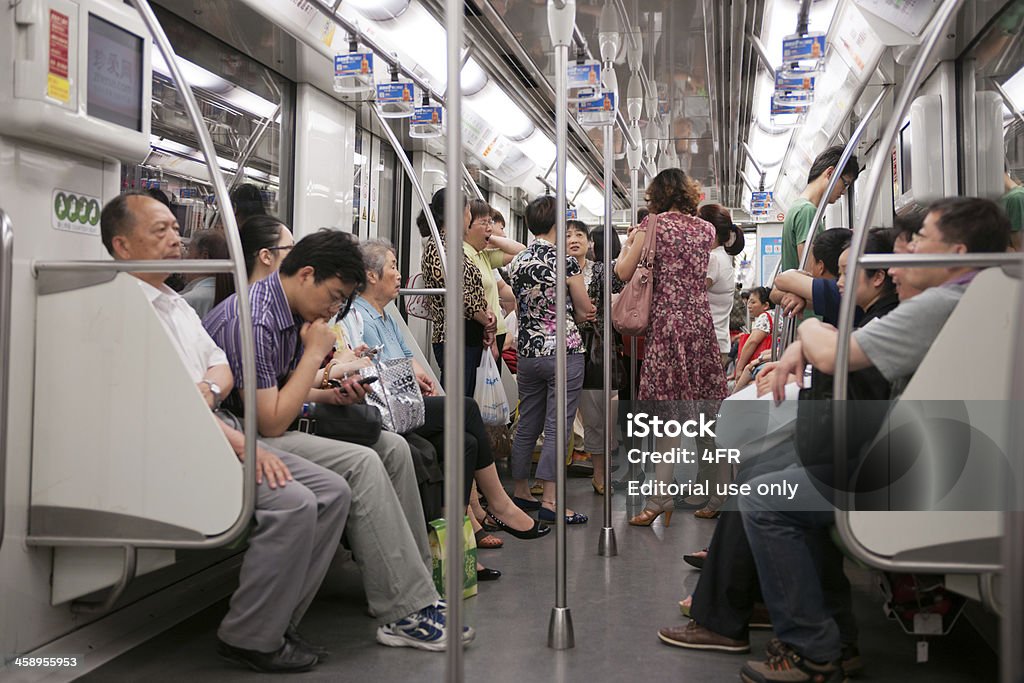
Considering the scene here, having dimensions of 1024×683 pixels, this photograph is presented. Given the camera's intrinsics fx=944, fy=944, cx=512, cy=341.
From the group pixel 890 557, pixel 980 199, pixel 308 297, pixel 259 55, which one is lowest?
pixel 890 557

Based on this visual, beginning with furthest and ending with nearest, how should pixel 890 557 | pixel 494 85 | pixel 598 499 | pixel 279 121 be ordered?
pixel 494 85 < pixel 598 499 < pixel 279 121 < pixel 890 557

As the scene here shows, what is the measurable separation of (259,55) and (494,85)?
2275 millimetres

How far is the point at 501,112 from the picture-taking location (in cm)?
Answer: 714

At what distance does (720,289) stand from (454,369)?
3.56 m

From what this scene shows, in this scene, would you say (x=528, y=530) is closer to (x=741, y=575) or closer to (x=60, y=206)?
(x=741, y=575)

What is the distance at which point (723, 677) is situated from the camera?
2.69 metres

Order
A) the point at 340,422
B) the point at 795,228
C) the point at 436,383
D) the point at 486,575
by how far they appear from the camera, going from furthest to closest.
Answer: the point at 436,383 → the point at 795,228 → the point at 486,575 → the point at 340,422

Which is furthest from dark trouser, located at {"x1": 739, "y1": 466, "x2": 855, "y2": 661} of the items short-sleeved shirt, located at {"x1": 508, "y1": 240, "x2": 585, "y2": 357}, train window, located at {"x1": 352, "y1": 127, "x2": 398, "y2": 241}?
train window, located at {"x1": 352, "y1": 127, "x2": 398, "y2": 241}

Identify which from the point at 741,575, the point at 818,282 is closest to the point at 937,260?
the point at 818,282

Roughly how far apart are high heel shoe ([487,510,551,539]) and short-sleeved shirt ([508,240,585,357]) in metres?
0.84

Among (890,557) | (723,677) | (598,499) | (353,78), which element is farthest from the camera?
(598,499)

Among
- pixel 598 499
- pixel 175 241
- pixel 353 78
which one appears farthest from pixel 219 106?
pixel 598 499

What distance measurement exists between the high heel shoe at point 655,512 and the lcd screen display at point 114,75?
2.96 meters

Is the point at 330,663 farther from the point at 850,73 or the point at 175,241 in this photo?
the point at 850,73
